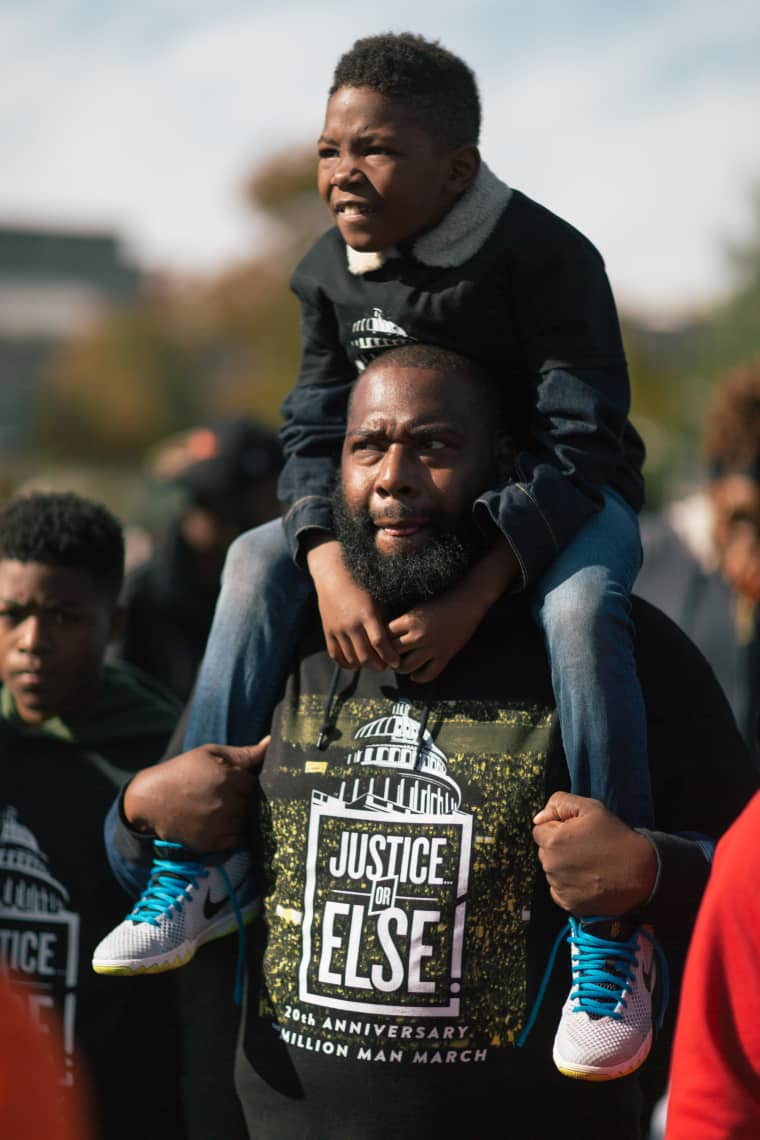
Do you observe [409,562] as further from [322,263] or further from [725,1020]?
[725,1020]

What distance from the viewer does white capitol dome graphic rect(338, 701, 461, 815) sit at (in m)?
2.99

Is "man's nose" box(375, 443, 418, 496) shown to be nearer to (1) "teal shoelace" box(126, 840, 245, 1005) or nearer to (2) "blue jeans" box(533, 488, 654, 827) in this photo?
(2) "blue jeans" box(533, 488, 654, 827)

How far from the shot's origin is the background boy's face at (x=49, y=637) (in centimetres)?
402

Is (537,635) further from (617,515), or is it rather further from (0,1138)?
(0,1138)

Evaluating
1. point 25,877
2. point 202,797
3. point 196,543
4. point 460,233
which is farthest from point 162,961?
point 196,543

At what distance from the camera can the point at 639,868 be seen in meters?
2.76

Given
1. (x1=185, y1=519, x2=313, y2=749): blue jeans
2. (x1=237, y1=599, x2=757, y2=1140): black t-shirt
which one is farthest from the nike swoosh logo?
(x1=185, y1=519, x2=313, y2=749): blue jeans

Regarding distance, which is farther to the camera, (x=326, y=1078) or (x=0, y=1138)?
(x=326, y=1078)

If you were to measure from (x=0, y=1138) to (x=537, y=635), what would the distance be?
75.2 inches

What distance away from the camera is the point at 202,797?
309 centimetres

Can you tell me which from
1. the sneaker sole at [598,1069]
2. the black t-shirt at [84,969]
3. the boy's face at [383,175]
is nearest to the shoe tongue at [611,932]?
the sneaker sole at [598,1069]

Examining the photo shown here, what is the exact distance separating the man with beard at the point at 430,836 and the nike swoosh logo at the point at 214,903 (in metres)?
0.04

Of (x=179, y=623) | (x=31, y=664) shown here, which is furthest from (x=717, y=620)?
(x=31, y=664)

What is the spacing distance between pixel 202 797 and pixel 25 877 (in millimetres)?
913
